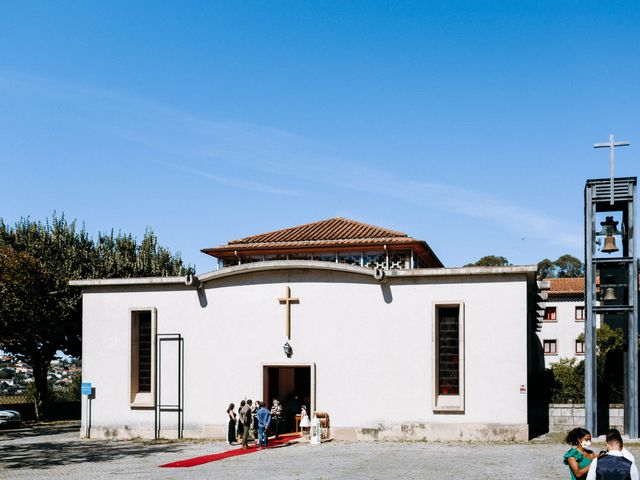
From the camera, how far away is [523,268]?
25.4m

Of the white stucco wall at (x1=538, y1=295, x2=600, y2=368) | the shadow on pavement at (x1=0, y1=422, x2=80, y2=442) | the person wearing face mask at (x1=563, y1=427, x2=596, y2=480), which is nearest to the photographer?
the person wearing face mask at (x1=563, y1=427, x2=596, y2=480)

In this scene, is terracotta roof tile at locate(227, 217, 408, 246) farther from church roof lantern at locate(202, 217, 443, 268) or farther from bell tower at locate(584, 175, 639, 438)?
bell tower at locate(584, 175, 639, 438)

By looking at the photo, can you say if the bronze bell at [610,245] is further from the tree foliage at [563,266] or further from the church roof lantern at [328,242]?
the tree foliage at [563,266]

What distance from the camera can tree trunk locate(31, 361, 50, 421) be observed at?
44.3 metres

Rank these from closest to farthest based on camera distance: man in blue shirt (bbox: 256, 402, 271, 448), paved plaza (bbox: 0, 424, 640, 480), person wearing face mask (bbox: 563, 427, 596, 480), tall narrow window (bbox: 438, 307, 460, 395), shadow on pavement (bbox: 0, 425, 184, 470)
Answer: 1. person wearing face mask (bbox: 563, 427, 596, 480)
2. paved plaza (bbox: 0, 424, 640, 480)
3. shadow on pavement (bbox: 0, 425, 184, 470)
4. man in blue shirt (bbox: 256, 402, 271, 448)
5. tall narrow window (bbox: 438, 307, 460, 395)

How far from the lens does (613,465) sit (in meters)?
9.01

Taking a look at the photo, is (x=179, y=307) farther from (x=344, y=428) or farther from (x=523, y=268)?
(x=523, y=268)

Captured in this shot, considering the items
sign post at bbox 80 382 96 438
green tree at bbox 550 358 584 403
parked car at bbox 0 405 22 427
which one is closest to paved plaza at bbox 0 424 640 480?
sign post at bbox 80 382 96 438

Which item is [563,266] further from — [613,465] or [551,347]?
[613,465]

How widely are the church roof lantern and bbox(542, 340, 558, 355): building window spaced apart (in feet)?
74.9

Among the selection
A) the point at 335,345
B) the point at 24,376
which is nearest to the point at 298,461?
the point at 335,345

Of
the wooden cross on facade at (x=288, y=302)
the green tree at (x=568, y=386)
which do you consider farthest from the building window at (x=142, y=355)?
the green tree at (x=568, y=386)

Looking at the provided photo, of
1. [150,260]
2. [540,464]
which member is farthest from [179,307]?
Answer: [150,260]

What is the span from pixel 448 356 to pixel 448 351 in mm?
168
